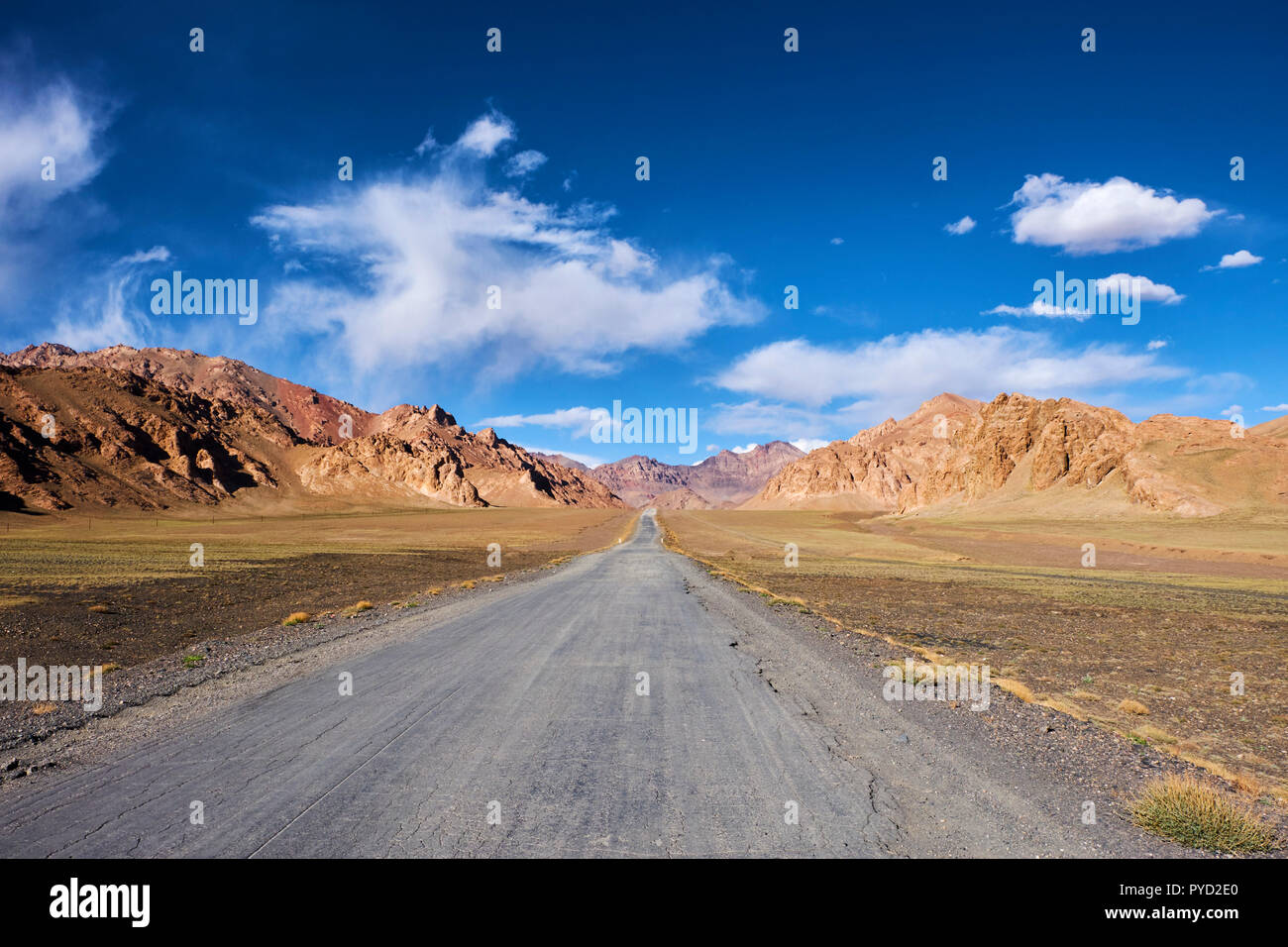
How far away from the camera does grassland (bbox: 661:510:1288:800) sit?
895 centimetres

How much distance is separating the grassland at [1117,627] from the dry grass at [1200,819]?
1.51 metres

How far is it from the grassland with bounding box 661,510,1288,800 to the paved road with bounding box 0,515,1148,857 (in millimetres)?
4382

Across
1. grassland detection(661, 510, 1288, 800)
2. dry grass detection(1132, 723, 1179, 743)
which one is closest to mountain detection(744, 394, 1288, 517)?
grassland detection(661, 510, 1288, 800)

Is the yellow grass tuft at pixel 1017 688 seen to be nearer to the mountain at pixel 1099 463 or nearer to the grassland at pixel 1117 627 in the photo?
the grassland at pixel 1117 627

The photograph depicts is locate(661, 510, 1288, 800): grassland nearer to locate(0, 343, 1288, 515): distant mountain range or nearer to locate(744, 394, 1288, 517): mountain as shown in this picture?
locate(744, 394, 1288, 517): mountain

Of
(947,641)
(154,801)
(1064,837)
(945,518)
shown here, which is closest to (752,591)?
(947,641)

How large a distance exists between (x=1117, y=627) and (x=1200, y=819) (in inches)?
643

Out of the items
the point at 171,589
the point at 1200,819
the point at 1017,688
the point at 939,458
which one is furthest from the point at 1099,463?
the point at 171,589

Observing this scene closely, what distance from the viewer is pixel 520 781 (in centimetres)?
614

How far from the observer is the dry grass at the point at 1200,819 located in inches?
201

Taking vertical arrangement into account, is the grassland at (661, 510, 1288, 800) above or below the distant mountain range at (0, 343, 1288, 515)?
below

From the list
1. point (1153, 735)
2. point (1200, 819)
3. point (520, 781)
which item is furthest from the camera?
point (1153, 735)

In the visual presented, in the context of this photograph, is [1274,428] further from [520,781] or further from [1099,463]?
[520,781]
